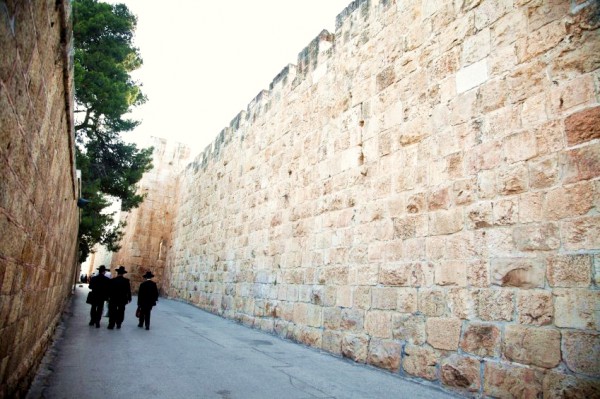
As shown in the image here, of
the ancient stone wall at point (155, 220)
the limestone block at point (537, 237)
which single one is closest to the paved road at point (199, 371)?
the limestone block at point (537, 237)

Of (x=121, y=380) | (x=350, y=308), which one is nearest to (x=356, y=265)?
(x=350, y=308)

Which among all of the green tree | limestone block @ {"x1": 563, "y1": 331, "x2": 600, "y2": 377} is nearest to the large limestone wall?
limestone block @ {"x1": 563, "y1": 331, "x2": 600, "y2": 377}

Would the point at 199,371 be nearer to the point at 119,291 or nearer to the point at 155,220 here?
the point at 119,291

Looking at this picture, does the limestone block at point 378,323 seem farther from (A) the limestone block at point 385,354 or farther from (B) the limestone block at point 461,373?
(B) the limestone block at point 461,373

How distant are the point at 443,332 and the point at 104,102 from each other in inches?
399

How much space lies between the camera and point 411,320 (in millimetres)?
4355

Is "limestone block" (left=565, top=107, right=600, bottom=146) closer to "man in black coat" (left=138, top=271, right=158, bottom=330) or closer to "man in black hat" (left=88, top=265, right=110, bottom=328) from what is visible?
"man in black coat" (left=138, top=271, right=158, bottom=330)

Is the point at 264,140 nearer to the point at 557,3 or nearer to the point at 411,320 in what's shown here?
the point at 411,320

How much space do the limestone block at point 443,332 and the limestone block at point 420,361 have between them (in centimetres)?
11

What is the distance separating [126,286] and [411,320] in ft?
18.0

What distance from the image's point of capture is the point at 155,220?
1722 centimetres

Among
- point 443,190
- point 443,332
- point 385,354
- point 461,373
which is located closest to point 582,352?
point 461,373

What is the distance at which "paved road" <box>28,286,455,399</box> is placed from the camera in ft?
11.3

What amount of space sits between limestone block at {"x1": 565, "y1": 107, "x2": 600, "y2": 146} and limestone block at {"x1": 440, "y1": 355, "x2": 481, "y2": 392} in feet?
6.88
